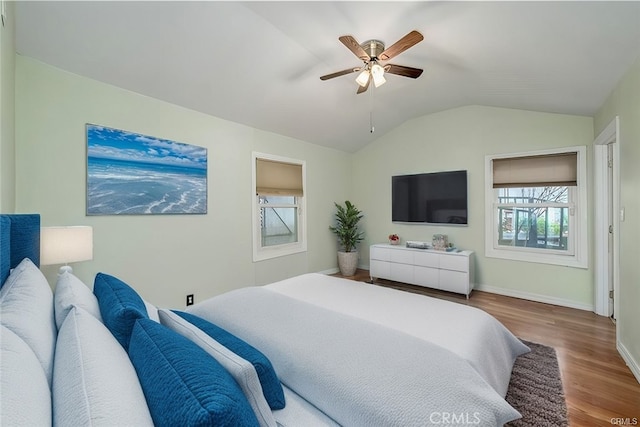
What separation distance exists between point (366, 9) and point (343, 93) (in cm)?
142

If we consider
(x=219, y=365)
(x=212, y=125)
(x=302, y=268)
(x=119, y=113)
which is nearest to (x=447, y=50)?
(x=212, y=125)

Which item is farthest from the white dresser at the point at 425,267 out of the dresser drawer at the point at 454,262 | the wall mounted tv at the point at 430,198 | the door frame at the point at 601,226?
the door frame at the point at 601,226

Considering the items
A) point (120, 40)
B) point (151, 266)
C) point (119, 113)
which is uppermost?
point (120, 40)

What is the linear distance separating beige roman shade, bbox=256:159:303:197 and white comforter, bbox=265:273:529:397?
6.31ft

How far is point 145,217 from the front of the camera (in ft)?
9.09

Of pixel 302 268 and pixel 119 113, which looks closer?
pixel 119 113

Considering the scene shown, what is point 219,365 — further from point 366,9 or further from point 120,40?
point 120,40

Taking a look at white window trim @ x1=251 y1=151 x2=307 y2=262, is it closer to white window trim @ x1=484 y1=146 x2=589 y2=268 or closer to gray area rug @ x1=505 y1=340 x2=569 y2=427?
white window trim @ x1=484 y1=146 x2=589 y2=268

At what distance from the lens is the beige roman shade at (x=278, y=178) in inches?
154

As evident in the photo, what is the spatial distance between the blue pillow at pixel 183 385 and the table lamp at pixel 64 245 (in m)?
1.70

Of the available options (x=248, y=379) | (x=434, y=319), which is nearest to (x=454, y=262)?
(x=434, y=319)

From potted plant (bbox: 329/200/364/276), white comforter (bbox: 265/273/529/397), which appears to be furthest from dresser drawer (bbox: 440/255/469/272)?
white comforter (bbox: 265/273/529/397)

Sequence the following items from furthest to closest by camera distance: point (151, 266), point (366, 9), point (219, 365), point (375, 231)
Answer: point (375, 231)
point (151, 266)
point (366, 9)
point (219, 365)

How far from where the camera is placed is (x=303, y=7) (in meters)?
2.11
